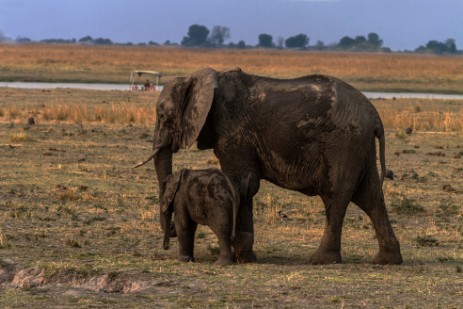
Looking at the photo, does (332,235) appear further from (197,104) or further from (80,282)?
(80,282)

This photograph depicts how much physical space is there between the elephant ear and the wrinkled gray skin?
0.50 m

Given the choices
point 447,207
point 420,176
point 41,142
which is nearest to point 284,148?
point 447,207

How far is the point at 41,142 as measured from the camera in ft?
81.1

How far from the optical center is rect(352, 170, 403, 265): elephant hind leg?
11727 millimetres

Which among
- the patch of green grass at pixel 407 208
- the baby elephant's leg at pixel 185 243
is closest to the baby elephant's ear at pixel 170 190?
the baby elephant's leg at pixel 185 243

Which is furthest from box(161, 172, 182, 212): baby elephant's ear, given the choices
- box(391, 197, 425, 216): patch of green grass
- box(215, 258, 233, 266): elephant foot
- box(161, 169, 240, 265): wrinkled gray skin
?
box(391, 197, 425, 216): patch of green grass

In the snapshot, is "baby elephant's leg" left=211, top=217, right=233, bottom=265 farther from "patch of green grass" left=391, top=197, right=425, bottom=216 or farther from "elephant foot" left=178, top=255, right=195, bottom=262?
"patch of green grass" left=391, top=197, right=425, bottom=216

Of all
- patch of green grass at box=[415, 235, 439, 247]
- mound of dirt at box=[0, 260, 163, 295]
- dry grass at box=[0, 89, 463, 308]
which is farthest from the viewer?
patch of green grass at box=[415, 235, 439, 247]

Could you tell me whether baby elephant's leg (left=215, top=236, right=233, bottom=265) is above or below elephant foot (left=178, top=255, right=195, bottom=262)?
above

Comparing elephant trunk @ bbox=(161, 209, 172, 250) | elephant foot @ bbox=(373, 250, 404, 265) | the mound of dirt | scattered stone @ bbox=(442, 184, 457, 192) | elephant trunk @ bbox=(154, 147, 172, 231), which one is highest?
elephant trunk @ bbox=(154, 147, 172, 231)

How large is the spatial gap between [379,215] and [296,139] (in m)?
1.23

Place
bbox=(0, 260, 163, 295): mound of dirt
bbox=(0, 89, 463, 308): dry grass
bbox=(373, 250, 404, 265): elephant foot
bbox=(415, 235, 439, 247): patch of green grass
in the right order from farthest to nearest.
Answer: bbox=(415, 235, 439, 247): patch of green grass → bbox=(373, 250, 404, 265): elephant foot → bbox=(0, 260, 163, 295): mound of dirt → bbox=(0, 89, 463, 308): dry grass

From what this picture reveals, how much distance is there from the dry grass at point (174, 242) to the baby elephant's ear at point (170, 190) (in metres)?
0.58

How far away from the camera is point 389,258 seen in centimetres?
1168
